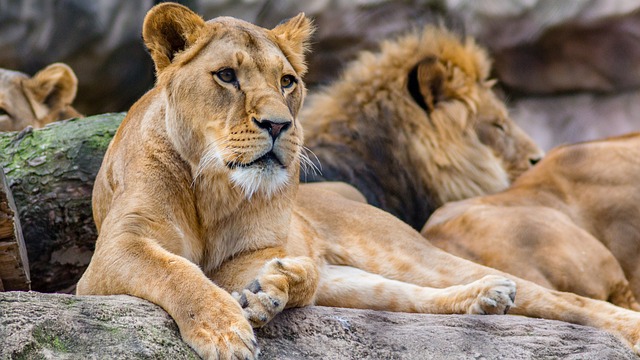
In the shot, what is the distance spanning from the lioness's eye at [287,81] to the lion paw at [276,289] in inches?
19.5

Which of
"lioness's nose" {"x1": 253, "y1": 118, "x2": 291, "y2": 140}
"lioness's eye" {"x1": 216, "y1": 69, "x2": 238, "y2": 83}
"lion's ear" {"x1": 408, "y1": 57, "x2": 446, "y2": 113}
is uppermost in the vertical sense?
"lioness's eye" {"x1": 216, "y1": 69, "x2": 238, "y2": 83}

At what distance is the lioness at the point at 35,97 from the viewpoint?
→ 4859 mm

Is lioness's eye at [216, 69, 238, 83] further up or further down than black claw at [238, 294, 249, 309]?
further up

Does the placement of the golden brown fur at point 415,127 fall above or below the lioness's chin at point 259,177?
below

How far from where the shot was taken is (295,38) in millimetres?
3080

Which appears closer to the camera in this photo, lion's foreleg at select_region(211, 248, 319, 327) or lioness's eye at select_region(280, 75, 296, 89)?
lion's foreleg at select_region(211, 248, 319, 327)

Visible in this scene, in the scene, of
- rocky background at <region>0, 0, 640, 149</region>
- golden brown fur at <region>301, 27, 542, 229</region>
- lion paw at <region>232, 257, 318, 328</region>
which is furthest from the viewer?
rocky background at <region>0, 0, 640, 149</region>

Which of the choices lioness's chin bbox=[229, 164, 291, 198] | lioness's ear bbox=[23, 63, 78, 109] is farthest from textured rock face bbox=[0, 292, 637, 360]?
lioness's ear bbox=[23, 63, 78, 109]

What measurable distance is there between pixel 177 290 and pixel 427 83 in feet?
9.00

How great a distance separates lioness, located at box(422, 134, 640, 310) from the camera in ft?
12.4

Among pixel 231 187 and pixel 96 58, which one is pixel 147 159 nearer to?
pixel 231 187

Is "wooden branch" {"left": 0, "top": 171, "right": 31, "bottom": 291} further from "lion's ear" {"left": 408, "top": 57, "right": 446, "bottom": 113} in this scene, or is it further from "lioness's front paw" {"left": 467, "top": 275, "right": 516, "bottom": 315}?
"lion's ear" {"left": 408, "top": 57, "right": 446, "bottom": 113}

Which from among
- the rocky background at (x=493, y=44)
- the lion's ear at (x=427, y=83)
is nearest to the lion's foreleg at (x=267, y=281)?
the lion's ear at (x=427, y=83)

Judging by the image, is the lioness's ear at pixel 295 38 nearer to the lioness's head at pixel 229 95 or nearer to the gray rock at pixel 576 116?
the lioness's head at pixel 229 95
